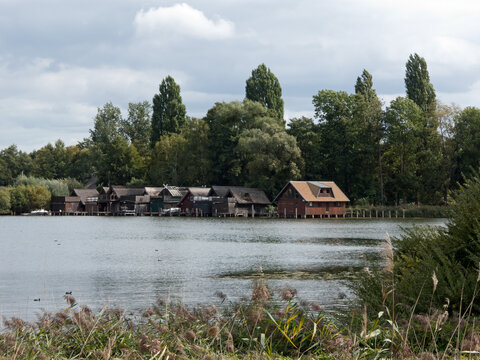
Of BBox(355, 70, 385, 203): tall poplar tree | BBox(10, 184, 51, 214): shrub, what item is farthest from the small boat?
BBox(355, 70, 385, 203): tall poplar tree

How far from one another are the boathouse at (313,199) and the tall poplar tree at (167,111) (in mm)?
39358

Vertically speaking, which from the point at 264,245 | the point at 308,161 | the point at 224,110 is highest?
the point at 224,110

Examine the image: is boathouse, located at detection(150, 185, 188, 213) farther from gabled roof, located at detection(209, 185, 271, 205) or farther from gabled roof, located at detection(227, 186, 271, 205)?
gabled roof, located at detection(227, 186, 271, 205)

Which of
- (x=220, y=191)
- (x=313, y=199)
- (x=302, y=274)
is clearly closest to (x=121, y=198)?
(x=220, y=191)

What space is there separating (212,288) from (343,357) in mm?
12927

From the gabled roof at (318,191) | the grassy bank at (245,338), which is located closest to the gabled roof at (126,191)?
the gabled roof at (318,191)

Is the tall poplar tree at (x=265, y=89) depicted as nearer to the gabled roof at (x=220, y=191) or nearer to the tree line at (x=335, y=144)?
the tree line at (x=335, y=144)

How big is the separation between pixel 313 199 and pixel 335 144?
11208mm

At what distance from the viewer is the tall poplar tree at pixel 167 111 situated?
116500 millimetres

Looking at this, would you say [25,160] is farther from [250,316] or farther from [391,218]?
[250,316]

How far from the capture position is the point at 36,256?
3192cm

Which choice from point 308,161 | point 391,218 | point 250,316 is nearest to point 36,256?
point 250,316

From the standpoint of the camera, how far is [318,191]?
8181 cm

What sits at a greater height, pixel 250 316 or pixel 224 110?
pixel 224 110
